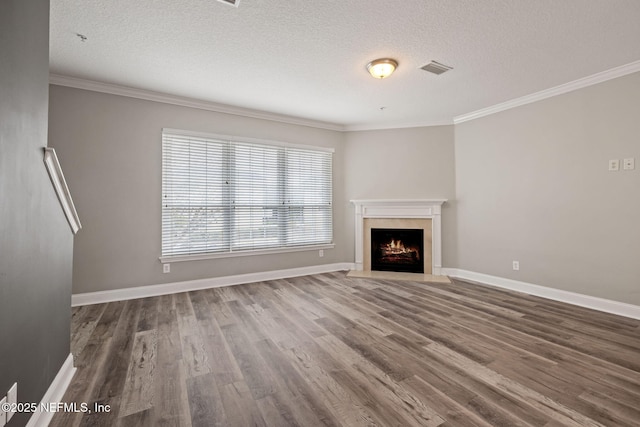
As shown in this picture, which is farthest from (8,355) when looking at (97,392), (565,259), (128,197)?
(565,259)

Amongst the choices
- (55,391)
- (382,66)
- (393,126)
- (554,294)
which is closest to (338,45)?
(382,66)

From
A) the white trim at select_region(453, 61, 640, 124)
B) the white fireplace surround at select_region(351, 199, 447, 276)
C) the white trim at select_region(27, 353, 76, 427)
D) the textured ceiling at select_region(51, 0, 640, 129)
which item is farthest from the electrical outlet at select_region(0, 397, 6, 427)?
the white trim at select_region(453, 61, 640, 124)

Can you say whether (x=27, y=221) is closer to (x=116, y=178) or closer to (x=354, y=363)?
(x=354, y=363)

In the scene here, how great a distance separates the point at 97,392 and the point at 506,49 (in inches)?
169

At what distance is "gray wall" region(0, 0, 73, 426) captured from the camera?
1.12 m

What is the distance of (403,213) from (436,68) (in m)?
2.51

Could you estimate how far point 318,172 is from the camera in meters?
5.09

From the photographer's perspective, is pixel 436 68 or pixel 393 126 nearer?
pixel 436 68

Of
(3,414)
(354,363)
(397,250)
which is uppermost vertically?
(397,250)

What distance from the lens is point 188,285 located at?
3.95m

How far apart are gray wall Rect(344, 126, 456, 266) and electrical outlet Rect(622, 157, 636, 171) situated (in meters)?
2.07

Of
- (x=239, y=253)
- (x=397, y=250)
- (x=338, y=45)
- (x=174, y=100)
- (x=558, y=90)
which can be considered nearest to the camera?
(x=338, y=45)

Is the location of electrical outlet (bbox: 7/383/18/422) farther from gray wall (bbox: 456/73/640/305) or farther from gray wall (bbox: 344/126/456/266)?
gray wall (bbox: 456/73/640/305)

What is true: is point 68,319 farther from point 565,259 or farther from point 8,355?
point 565,259
